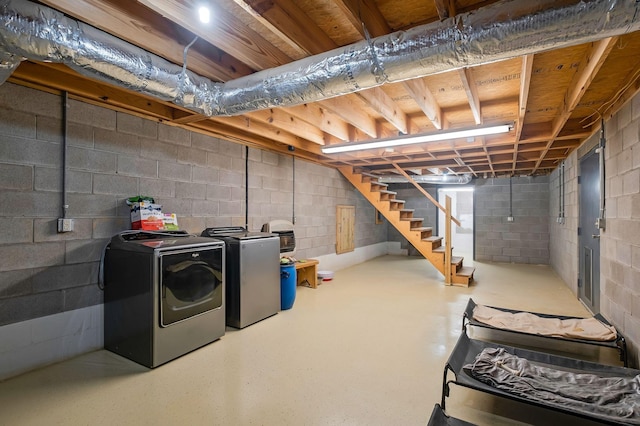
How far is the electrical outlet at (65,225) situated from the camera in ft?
8.35

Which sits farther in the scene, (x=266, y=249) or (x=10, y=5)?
(x=266, y=249)

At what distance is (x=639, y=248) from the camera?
2303 mm

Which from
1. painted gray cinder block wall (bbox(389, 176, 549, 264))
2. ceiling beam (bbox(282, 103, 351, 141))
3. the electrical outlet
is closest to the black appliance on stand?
the electrical outlet

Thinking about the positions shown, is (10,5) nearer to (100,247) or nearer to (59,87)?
(59,87)

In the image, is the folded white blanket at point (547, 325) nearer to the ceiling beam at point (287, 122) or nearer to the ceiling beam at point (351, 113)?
the ceiling beam at point (351, 113)

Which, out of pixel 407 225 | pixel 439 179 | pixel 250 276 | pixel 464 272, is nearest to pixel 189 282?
pixel 250 276

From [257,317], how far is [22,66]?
9.68 ft

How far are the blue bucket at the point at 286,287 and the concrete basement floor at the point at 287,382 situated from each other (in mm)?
225

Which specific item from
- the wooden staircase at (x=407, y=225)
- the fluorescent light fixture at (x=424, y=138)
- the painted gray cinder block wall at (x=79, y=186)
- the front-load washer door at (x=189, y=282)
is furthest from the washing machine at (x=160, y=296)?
the wooden staircase at (x=407, y=225)

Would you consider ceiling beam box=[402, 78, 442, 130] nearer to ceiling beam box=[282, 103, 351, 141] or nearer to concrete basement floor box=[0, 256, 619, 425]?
ceiling beam box=[282, 103, 351, 141]

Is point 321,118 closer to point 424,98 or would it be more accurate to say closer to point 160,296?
point 424,98

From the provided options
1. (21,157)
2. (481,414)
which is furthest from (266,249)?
(481,414)

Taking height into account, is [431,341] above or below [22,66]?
below

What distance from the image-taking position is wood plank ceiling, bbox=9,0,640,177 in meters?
1.78
